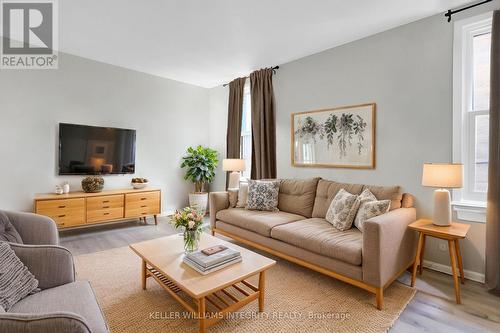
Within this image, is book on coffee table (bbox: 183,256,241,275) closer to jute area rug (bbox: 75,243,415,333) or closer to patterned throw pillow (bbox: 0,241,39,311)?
jute area rug (bbox: 75,243,415,333)

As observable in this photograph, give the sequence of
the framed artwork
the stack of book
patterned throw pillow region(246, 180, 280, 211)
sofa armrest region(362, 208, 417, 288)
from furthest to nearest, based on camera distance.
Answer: patterned throw pillow region(246, 180, 280, 211) → the framed artwork → sofa armrest region(362, 208, 417, 288) → the stack of book

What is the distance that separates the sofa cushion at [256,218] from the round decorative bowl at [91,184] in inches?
76.4

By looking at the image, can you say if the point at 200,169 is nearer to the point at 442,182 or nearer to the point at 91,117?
the point at 91,117

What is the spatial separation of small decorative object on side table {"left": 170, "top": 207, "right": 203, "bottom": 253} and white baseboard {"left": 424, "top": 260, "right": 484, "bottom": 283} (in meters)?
2.49

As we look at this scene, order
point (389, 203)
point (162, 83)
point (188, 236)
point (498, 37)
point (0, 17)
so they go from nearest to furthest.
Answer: point (188, 236) → point (498, 37) → point (389, 203) → point (0, 17) → point (162, 83)

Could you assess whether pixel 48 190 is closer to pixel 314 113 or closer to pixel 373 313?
pixel 314 113

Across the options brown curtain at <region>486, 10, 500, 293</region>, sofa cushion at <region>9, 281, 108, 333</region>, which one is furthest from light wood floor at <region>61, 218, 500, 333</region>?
sofa cushion at <region>9, 281, 108, 333</region>

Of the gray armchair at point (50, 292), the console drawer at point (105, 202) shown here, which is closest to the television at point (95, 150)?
the console drawer at point (105, 202)

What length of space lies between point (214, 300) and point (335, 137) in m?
2.53

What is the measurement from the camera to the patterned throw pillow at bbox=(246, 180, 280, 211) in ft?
11.7

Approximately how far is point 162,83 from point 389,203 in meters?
4.34

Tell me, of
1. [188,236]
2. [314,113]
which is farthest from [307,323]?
[314,113]

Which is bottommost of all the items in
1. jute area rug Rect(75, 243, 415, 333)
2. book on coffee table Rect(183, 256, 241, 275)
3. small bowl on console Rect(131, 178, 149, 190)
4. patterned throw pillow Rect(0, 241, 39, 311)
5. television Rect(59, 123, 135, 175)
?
jute area rug Rect(75, 243, 415, 333)

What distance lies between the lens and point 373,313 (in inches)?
80.1
